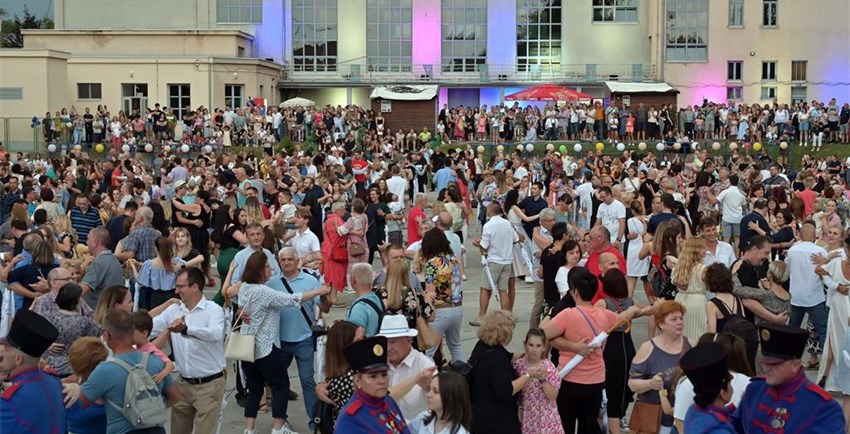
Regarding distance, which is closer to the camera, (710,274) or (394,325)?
(394,325)

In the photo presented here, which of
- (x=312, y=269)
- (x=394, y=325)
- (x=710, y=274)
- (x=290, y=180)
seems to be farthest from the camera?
(x=290, y=180)

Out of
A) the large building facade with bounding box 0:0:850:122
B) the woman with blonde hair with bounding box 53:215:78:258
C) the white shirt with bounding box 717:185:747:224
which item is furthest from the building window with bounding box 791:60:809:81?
the woman with blonde hair with bounding box 53:215:78:258

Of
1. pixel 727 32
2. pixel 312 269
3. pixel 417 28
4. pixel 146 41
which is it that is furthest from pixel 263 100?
pixel 312 269

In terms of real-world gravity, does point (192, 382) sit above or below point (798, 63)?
below

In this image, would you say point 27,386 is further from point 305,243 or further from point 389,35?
point 389,35

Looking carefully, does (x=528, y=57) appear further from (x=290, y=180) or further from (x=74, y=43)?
(x=290, y=180)

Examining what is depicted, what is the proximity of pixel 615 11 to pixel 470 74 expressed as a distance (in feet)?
25.0

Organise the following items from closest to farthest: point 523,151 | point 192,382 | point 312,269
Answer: point 192,382 → point 312,269 → point 523,151

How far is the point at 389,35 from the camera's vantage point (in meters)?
56.4

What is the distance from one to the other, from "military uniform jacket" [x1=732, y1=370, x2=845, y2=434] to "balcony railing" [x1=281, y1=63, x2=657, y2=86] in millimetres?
49983

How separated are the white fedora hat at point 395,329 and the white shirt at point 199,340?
62.3 inches

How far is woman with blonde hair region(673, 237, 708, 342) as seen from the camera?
945 centimetres

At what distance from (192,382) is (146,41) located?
44712 mm

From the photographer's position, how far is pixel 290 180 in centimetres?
2066
